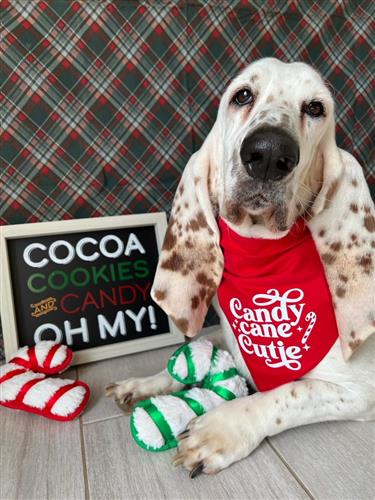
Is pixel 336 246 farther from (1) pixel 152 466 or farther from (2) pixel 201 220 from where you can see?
(1) pixel 152 466

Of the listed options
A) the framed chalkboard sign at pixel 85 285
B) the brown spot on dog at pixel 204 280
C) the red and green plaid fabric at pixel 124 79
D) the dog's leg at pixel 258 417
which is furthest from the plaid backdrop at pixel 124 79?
the dog's leg at pixel 258 417

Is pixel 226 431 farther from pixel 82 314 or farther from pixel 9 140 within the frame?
pixel 9 140

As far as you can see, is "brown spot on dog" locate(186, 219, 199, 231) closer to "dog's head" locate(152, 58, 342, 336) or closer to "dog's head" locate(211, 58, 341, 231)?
"dog's head" locate(152, 58, 342, 336)

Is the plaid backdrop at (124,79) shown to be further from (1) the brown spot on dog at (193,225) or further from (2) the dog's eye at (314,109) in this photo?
(2) the dog's eye at (314,109)

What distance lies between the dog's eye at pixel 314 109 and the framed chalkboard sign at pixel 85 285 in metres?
0.74

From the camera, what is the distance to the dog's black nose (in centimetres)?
84

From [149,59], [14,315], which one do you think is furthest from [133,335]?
[149,59]

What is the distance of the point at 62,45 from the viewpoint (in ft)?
4.84

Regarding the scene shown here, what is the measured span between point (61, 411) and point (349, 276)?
898 mm

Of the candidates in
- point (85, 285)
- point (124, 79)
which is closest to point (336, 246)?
point (85, 285)

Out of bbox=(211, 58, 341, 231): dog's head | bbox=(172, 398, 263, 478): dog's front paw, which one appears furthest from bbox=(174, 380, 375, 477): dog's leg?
bbox=(211, 58, 341, 231): dog's head

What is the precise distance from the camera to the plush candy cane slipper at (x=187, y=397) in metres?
1.05

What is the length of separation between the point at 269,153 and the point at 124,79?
95cm

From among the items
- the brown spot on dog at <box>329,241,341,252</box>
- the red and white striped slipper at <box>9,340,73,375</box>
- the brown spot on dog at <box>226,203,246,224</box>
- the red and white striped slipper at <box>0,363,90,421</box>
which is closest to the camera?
the brown spot on dog at <box>226,203,246,224</box>
